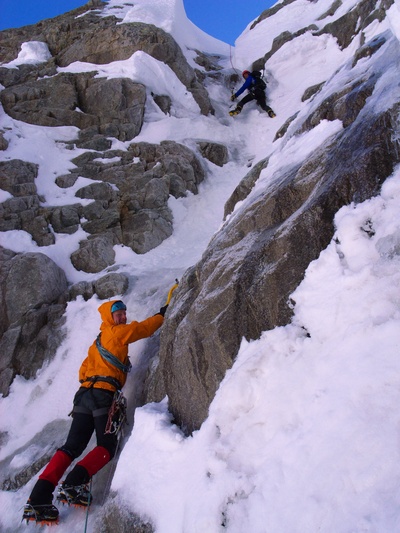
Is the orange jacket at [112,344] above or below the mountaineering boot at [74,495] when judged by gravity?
above

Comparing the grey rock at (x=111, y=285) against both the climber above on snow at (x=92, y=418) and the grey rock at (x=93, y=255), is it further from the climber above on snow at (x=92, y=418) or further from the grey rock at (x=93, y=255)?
the climber above on snow at (x=92, y=418)

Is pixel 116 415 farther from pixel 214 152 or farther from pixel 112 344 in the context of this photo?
pixel 214 152

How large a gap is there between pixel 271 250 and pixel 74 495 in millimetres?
3042

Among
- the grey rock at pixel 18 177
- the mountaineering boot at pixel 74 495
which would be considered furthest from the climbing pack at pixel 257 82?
the mountaineering boot at pixel 74 495

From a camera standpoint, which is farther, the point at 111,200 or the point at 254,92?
the point at 254,92

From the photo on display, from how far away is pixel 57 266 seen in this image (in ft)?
27.0

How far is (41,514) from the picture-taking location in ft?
12.0

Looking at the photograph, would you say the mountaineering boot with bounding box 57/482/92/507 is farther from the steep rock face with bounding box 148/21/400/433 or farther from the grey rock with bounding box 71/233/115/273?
the grey rock with bounding box 71/233/115/273

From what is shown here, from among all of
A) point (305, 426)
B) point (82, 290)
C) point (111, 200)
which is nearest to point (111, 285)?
point (82, 290)

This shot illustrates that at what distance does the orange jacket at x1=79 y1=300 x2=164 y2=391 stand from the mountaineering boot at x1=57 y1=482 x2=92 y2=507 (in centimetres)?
117

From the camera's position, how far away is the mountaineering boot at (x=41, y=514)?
364 cm

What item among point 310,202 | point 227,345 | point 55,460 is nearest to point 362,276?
point 310,202

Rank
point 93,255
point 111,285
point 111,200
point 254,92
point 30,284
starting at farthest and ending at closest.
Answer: point 254,92 < point 111,200 < point 93,255 < point 30,284 < point 111,285

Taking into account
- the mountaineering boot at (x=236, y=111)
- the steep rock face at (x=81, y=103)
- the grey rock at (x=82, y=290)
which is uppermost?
the steep rock face at (x=81, y=103)
